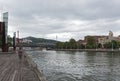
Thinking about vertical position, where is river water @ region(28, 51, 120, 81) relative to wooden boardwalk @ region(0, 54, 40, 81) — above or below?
below

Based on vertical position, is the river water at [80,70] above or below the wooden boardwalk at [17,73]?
below

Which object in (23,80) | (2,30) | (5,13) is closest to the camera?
(23,80)

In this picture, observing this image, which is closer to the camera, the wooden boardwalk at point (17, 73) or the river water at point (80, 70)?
the wooden boardwalk at point (17, 73)

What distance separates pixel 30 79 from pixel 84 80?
34.1ft

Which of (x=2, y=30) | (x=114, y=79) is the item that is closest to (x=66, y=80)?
(x=114, y=79)

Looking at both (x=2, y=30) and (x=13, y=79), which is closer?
(x=13, y=79)

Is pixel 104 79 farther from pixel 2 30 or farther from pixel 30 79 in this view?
pixel 2 30

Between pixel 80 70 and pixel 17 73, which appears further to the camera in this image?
pixel 80 70

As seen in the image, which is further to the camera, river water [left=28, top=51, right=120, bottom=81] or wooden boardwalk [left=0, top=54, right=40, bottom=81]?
river water [left=28, top=51, right=120, bottom=81]

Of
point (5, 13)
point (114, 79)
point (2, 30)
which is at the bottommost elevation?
point (114, 79)

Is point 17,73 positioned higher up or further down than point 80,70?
higher up

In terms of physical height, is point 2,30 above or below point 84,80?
above

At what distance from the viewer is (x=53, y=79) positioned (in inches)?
1256

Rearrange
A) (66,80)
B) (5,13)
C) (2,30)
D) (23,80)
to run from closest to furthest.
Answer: (23,80) < (66,80) < (2,30) < (5,13)
